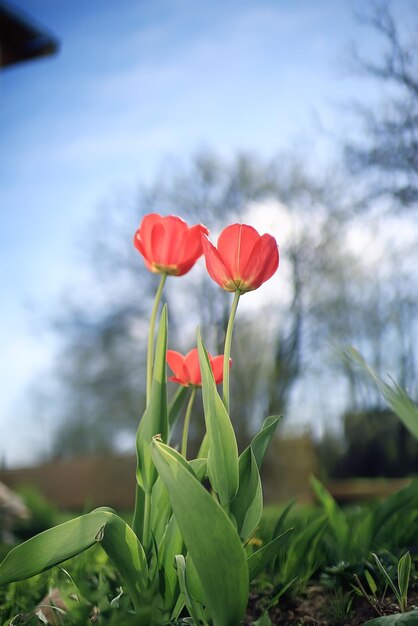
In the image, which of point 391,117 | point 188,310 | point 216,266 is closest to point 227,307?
point 188,310

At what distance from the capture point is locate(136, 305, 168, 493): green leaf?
0.71 m

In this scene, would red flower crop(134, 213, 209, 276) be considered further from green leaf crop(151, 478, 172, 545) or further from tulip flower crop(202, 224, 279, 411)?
green leaf crop(151, 478, 172, 545)

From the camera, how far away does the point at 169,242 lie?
30.8 inches

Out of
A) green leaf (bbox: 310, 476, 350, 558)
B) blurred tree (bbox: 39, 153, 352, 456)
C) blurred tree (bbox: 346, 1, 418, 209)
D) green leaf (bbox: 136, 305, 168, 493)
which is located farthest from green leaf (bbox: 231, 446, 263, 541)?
blurred tree (bbox: 39, 153, 352, 456)

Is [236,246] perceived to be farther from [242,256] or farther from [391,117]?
[391,117]

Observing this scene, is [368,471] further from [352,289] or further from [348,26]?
[348,26]

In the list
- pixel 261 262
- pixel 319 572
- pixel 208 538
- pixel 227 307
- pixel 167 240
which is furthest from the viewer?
pixel 227 307

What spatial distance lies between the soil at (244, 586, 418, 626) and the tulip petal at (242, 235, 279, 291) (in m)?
0.37

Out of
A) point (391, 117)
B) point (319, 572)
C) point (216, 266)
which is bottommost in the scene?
point (319, 572)

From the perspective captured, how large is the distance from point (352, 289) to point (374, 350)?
80cm

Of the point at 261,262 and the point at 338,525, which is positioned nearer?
the point at 261,262

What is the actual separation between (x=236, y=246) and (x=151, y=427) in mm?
218

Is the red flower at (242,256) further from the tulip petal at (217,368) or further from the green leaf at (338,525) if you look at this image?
the green leaf at (338,525)

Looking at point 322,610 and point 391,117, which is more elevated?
point 391,117
